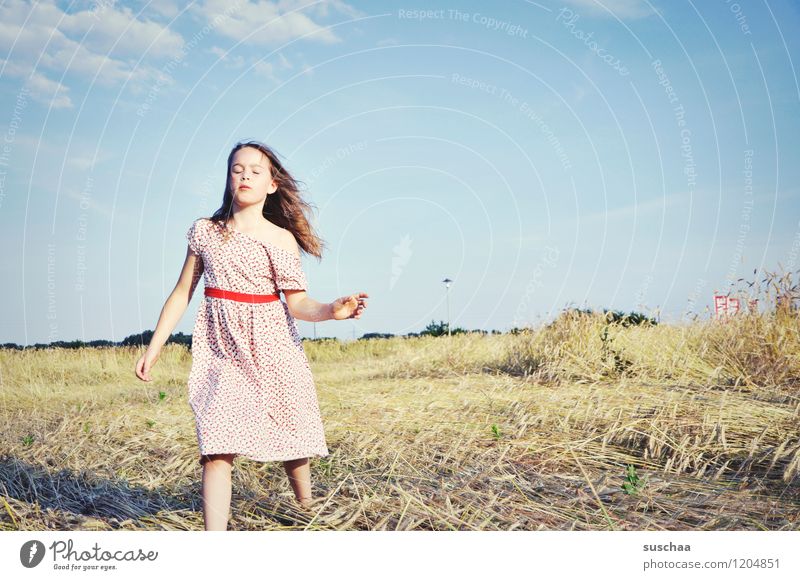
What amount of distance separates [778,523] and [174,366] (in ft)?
22.7

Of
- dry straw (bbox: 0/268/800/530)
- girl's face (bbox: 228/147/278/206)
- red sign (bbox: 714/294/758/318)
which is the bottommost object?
dry straw (bbox: 0/268/800/530)

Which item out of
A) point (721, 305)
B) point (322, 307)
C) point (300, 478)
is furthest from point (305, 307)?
point (721, 305)

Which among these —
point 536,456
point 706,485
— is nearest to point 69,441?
point 536,456

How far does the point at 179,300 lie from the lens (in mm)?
2164

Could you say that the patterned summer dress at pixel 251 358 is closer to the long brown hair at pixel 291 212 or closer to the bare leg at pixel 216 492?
the bare leg at pixel 216 492

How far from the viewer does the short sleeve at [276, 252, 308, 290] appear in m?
2.14

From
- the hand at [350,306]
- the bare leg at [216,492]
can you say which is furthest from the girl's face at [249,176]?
the bare leg at [216,492]

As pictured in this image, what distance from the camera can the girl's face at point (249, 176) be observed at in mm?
2178

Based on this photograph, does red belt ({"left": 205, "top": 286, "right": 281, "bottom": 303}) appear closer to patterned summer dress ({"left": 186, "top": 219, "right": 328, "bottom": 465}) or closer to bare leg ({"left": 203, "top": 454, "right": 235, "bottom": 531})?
patterned summer dress ({"left": 186, "top": 219, "right": 328, "bottom": 465})

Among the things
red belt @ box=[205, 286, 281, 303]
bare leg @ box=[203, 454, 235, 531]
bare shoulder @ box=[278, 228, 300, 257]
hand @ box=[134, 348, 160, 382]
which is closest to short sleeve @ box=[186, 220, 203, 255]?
red belt @ box=[205, 286, 281, 303]

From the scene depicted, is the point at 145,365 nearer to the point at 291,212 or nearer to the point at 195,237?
the point at 195,237

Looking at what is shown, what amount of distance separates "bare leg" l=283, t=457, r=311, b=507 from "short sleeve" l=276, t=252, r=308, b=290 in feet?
1.87
